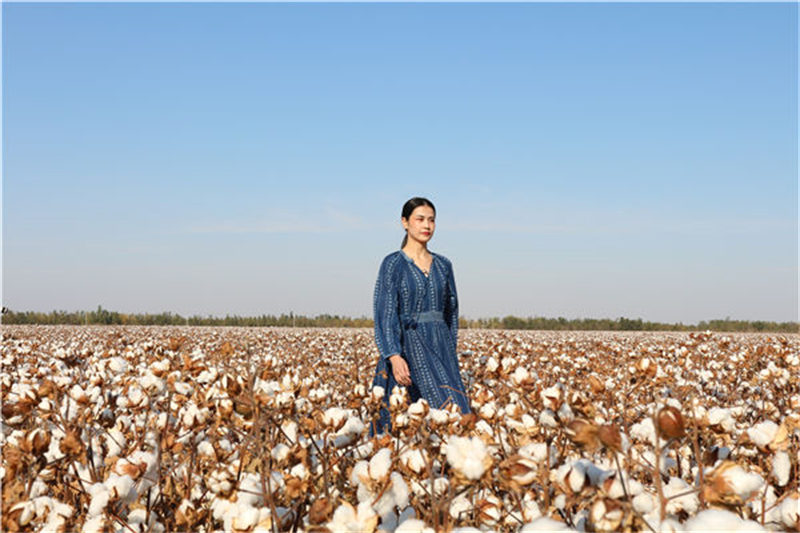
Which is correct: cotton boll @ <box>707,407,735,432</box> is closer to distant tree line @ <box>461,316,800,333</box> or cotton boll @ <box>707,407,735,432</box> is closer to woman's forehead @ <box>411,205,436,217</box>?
woman's forehead @ <box>411,205,436,217</box>

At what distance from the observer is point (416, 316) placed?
5688 mm

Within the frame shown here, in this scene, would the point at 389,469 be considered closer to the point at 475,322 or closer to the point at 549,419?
the point at 549,419

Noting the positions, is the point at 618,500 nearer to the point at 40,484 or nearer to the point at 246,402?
the point at 246,402

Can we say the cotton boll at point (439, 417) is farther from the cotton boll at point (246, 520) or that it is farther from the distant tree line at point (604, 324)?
the distant tree line at point (604, 324)

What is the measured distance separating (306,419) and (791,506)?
1524 mm

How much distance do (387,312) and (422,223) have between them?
78 centimetres

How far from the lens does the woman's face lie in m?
5.54

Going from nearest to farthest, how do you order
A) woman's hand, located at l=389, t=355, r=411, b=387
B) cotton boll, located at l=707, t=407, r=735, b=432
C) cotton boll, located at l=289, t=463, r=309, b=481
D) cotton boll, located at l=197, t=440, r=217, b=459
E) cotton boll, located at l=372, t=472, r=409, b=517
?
cotton boll, located at l=372, t=472, r=409, b=517, cotton boll, located at l=289, t=463, r=309, b=481, cotton boll, located at l=707, t=407, r=735, b=432, cotton boll, located at l=197, t=440, r=217, b=459, woman's hand, located at l=389, t=355, r=411, b=387

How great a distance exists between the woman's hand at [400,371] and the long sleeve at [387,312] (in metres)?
0.09

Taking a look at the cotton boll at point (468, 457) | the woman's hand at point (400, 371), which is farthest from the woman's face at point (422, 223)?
the cotton boll at point (468, 457)

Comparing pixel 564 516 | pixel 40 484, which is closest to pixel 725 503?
pixel 564 516

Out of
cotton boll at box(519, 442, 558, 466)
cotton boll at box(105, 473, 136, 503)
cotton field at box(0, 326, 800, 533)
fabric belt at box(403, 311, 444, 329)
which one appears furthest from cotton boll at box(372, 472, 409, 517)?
fabric belt at box(403, 311, 444, 329)

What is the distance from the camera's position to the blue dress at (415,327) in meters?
5.46

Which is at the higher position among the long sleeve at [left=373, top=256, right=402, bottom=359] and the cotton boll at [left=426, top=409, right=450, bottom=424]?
the long sleeve at [left=373, top=256, right=402, bottom=359]
